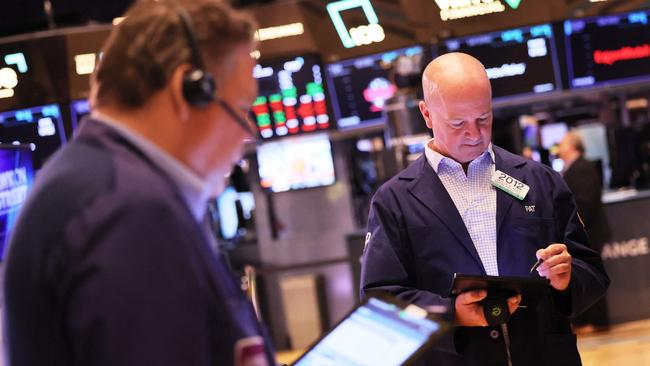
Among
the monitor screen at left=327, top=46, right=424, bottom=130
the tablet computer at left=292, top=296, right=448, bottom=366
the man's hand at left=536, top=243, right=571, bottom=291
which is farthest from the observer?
the monitor screen at left=327, top=46, right=424, bottom=130

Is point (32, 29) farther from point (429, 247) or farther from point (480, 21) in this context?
point (429, 247)

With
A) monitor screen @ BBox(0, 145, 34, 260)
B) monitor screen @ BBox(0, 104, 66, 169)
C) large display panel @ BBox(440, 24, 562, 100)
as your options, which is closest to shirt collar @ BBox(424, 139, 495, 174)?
monitor screen @ BBox(0, 145, 34, 260)

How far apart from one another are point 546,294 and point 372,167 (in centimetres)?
679

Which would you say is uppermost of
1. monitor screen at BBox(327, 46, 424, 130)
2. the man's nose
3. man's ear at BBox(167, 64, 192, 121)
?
monitor screen at BBox(327, 46, 424, 130)

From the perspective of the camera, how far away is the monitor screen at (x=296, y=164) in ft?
29.5

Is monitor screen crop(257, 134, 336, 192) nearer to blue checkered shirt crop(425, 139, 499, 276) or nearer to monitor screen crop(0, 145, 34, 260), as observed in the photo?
monitor screen crop(0, 145, 34, 260)

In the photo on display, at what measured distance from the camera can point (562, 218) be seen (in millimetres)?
2836

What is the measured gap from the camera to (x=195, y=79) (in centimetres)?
125

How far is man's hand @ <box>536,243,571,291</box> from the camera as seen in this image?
2557 mm

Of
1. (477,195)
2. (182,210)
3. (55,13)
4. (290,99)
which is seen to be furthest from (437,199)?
(55,13)

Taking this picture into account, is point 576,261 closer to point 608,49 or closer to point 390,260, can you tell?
point 390,260

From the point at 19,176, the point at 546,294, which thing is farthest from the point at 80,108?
the point at 546,294

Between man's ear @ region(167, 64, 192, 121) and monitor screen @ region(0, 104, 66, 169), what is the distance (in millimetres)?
6101

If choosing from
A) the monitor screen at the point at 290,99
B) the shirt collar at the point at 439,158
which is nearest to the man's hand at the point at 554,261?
the shirt collar at the point at 439,158
